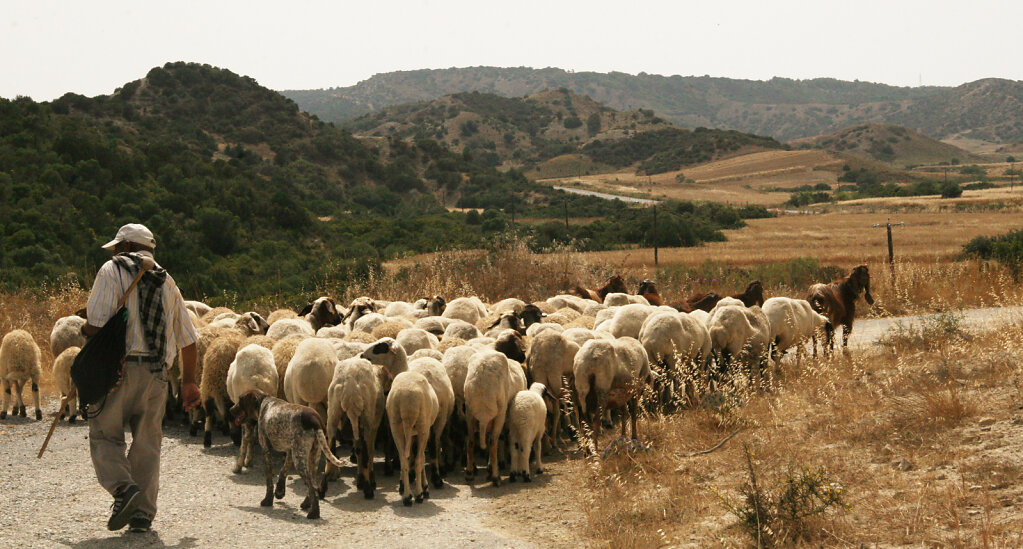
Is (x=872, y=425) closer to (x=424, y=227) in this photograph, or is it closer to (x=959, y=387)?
(x=959, y=387)

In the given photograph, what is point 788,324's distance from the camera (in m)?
13.7

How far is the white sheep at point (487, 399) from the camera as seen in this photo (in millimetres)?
9156

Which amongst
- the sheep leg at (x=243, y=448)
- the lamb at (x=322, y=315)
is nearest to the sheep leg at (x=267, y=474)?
the sheep leg at (x=243, y=448)

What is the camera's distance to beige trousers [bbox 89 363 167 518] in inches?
276

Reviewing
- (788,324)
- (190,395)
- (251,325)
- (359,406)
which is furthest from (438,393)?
(788,324)

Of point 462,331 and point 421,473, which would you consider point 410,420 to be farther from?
point 462,331

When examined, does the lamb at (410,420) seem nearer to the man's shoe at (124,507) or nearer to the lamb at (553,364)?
the lamb at (553,364)

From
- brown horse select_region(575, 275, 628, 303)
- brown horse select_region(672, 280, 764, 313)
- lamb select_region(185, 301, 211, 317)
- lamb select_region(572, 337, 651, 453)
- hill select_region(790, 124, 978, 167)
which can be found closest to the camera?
lamb select_region(572, 337, 651, 453)

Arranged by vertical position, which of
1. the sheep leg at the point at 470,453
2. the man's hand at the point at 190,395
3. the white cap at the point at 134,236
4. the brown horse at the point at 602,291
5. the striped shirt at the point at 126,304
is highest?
the white cap at the point at 134,236

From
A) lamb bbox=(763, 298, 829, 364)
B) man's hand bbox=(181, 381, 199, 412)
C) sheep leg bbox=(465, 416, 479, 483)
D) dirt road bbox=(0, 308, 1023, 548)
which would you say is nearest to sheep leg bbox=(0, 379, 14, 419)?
dirt road bbox=(0, 308, 1023, 548)

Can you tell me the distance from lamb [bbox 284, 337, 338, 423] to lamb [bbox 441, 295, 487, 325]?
4833 mm

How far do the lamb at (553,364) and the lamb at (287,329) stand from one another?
150 inches

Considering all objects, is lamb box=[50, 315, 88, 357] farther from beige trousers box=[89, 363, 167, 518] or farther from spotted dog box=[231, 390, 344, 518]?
beige trousers box=[89, 363, 167, 518]

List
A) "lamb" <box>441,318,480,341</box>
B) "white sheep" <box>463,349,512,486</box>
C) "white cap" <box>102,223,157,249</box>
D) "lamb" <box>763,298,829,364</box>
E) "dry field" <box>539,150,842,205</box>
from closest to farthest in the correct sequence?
"white cap" <box>102,223,157,249</box>
"white sheep" <box>463,349,512,486</box>
"lamb" <box>441,318,480,341</box>
"lamb" <box>763,298,829,364</box>
"dry field" <box>539,150,842,205</box>
